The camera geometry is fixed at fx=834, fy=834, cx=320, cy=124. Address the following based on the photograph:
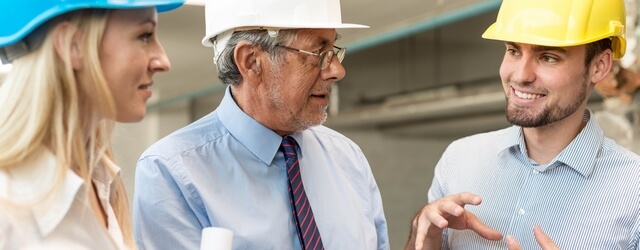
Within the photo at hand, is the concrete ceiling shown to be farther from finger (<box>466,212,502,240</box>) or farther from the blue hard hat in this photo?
the blue hard hat

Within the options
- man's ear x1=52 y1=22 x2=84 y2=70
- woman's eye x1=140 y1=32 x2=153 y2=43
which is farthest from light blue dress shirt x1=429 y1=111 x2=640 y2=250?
man's ear x1=52 y1=22 x2=84 y2=70

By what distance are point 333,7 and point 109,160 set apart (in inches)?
39.4

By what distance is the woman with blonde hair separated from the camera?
1.43 meters

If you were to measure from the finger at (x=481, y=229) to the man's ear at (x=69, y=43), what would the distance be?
1.24 metres

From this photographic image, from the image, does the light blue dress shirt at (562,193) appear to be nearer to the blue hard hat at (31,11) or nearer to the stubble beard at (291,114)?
the stubble beard at (291,114)

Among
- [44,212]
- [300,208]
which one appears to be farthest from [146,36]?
[300,208]

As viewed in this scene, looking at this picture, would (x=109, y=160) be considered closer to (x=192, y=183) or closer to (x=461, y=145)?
(x=192, y=183)

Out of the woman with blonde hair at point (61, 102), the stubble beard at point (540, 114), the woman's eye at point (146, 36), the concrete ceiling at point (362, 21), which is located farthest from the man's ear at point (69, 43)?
the concrete ceiling at point (362, 21)

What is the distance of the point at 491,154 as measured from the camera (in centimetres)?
262

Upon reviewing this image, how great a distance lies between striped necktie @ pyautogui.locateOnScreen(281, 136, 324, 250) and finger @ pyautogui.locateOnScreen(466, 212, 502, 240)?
420mm

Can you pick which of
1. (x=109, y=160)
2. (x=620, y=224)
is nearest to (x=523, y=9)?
(x=620, y=224)

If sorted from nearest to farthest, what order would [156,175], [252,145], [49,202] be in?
[49,202] → [156,175] → [252,145]

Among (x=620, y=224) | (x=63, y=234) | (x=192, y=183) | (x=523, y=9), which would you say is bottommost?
(x=620, y=224)

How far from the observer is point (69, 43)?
4.81 feet
